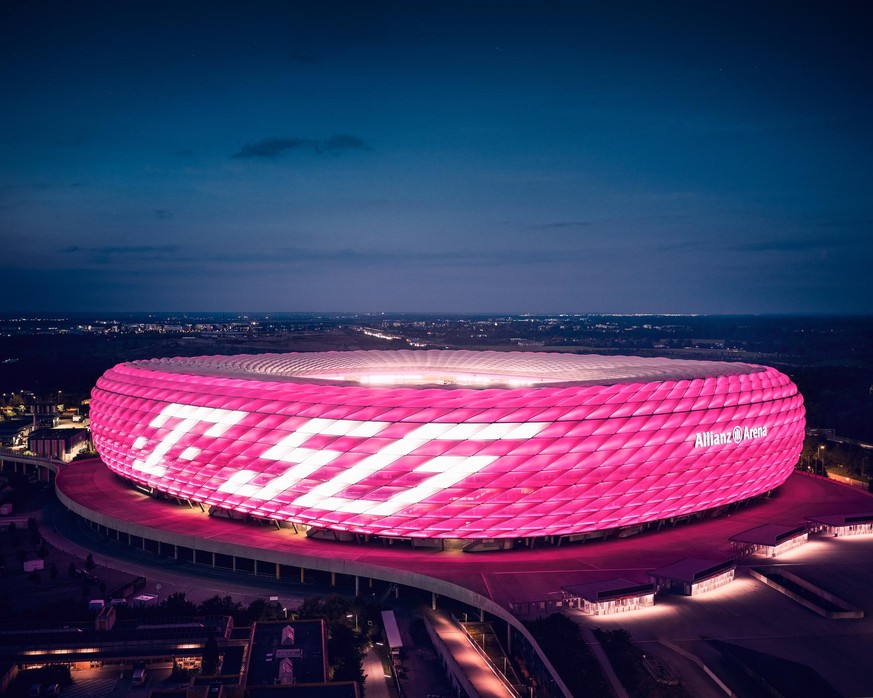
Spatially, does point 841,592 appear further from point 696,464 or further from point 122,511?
point 122,511

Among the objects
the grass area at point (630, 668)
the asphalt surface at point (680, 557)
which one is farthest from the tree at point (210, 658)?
the grass area at point (630, 668)

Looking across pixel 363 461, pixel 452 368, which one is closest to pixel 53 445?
pixel 452 368

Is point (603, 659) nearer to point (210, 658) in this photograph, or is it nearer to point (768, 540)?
point (210, 658)

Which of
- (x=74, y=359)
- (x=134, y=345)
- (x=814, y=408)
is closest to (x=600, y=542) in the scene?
(x=814, y=408)

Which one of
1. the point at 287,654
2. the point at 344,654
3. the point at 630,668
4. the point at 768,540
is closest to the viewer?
the point at 630,668

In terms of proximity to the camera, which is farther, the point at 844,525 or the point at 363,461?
the point at 844,525
